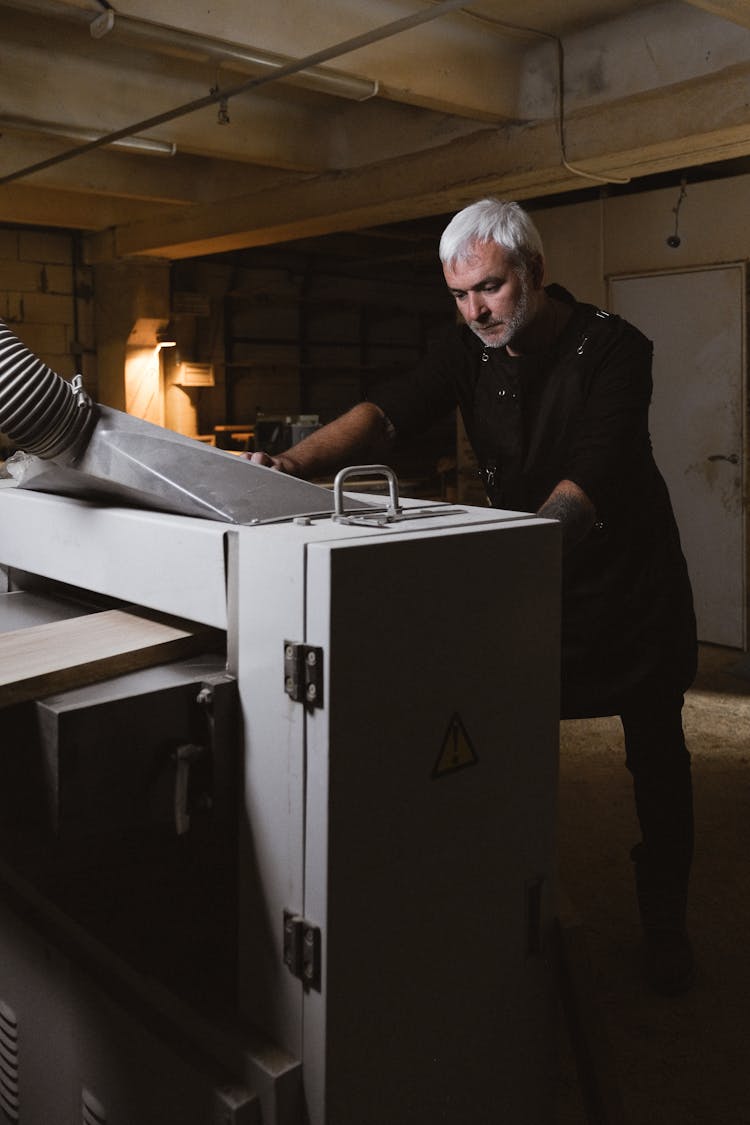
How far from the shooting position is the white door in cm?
→ 494

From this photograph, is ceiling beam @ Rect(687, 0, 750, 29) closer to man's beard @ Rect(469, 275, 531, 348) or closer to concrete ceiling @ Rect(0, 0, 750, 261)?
concrete ceiling @ Rect(0, 0, 750, 261)

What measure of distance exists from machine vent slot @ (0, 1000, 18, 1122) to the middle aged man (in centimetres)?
94

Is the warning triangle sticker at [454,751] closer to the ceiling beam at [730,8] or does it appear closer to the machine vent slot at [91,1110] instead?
the machine vent slot at [91,1110]

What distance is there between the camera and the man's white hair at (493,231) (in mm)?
1784

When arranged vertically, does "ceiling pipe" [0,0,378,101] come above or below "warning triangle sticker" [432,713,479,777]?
above

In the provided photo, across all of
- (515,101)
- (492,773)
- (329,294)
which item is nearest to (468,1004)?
(492,773)

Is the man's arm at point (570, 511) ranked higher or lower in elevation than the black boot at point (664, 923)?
higher

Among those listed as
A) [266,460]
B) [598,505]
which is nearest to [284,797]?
[266,460]

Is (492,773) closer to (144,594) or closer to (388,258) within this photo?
(144,594)

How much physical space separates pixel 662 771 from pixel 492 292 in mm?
950

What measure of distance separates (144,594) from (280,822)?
13.9 inches

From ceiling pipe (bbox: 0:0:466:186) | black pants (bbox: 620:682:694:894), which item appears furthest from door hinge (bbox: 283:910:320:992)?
ceiling pipe (bbox: 0:0:466:186)

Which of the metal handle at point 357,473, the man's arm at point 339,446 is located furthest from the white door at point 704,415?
the metal handle at point 357,473

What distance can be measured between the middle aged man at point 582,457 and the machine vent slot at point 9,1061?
0.94m
